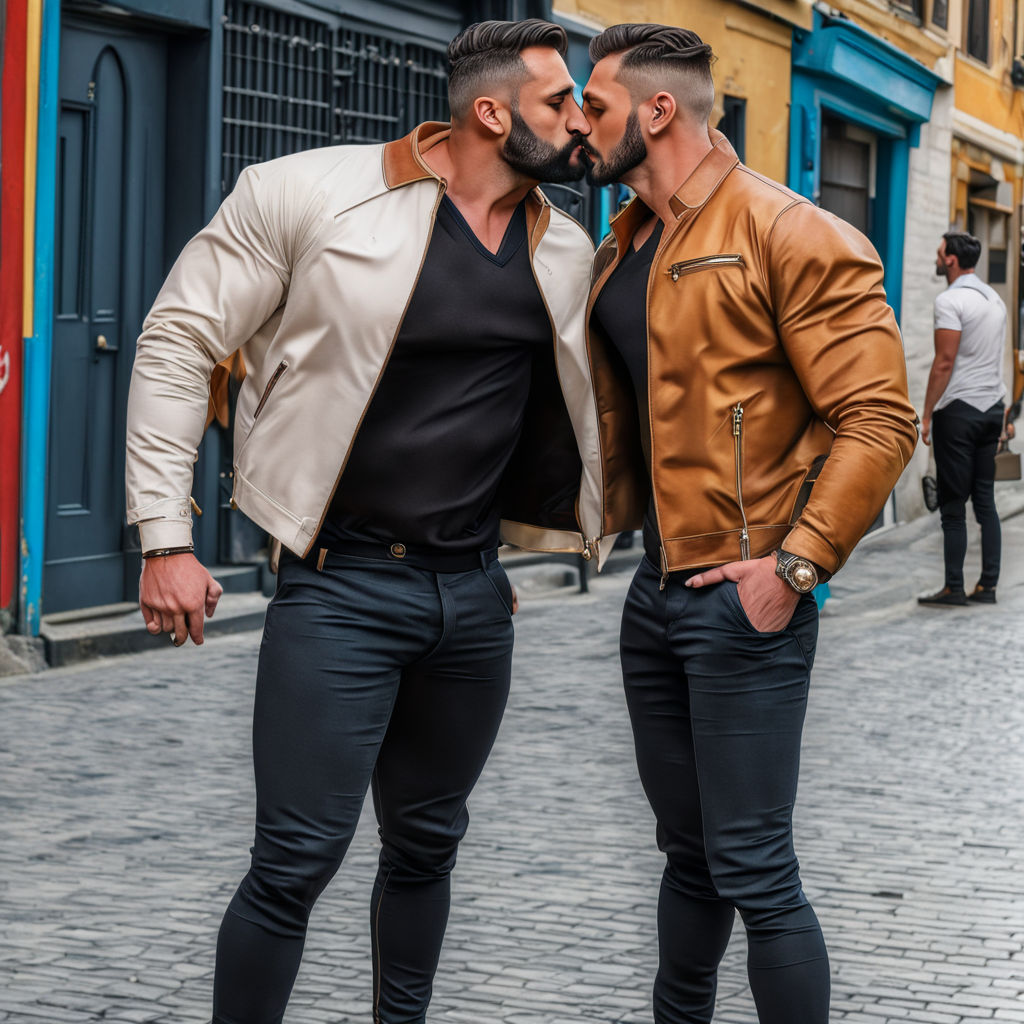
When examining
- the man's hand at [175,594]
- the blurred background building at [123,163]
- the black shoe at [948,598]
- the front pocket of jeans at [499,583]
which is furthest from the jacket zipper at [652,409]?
the black shoe at [948,598]

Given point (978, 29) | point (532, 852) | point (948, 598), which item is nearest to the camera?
point (532, 852)

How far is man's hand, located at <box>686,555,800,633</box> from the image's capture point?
3102 mm

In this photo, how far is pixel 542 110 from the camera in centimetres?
331

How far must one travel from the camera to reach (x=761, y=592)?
311cm

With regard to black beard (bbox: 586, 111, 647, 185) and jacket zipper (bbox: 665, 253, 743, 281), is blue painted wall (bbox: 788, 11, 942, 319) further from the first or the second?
jacket zipper (bbox: 665, 253, 743, 281)

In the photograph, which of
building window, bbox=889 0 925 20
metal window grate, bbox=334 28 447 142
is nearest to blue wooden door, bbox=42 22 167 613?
metal window grate, bbox=334 28 447 142

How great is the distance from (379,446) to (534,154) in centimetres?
60

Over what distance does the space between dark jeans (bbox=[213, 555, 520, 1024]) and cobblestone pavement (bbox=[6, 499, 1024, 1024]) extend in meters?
0.53

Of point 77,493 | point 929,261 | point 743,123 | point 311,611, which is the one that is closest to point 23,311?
point 77,493

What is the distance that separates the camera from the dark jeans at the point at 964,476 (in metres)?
10.4

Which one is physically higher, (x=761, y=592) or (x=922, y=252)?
(x=922, y=252)

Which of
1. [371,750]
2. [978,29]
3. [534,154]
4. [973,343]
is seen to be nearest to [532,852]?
[371,750]

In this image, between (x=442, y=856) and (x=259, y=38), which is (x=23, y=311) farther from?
(x=442, y=856)

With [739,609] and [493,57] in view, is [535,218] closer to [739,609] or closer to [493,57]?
[493,57]
